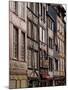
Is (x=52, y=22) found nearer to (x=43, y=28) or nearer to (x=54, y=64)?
(x=43, y=28)

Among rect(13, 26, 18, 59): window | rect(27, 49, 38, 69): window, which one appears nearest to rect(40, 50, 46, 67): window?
rect(27, 49, 38, 69): window

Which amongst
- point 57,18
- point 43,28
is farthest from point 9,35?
point 57,18

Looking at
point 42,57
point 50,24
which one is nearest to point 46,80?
point 42,57

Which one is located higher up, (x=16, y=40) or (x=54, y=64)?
(x=16, y=40)

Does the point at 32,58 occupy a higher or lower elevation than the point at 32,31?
lower

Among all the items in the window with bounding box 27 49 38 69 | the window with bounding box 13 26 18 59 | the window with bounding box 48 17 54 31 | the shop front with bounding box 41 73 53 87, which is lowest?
the shop front with bounding box 41 73 53 87

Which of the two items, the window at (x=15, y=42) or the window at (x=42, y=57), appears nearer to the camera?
the window at (x=15, y=42)

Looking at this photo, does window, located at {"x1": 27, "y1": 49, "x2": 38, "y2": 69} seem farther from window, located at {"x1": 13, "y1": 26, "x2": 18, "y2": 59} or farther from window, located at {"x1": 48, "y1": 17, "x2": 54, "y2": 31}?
window, located at {"x1": 48, "y1": 17, "x2": 54, "y2": 31}

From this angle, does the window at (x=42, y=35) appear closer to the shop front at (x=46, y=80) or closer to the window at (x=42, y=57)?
the window at (x=42, y=57)

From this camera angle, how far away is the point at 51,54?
2123mm

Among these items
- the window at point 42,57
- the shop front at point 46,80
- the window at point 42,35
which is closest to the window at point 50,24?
the window at point 42,35

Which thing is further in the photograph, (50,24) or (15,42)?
(50,24)

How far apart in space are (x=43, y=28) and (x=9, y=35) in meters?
0.34

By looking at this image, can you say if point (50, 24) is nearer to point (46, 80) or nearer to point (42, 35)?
point (42, 35)
